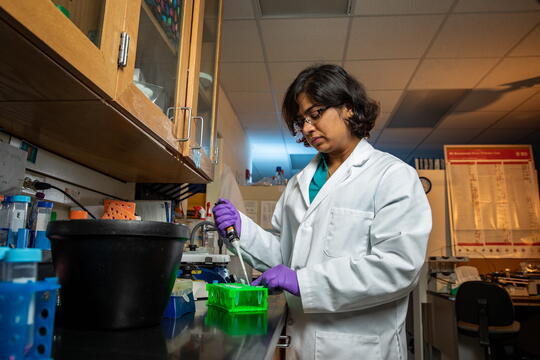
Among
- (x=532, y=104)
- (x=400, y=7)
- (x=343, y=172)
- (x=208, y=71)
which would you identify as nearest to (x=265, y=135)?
(x=400, y=7)

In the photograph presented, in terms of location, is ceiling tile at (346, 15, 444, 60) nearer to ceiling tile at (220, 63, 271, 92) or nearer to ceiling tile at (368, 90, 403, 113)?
ceiling tile at (368, 90, 403, 113)

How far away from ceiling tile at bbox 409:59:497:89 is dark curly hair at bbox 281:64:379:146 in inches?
72.6

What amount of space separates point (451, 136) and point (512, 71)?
1509 millimetres

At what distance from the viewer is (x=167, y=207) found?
164 cm

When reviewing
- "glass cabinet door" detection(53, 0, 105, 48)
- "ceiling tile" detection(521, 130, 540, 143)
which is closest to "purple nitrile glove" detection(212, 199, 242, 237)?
"glass cabinet door" detection(53, 0, 105, 48)

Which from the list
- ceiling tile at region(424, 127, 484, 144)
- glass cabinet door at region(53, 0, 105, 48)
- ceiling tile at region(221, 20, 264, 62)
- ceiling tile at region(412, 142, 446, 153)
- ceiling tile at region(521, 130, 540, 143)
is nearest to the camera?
glass cabinet door at region(53, 0, 105, 48)

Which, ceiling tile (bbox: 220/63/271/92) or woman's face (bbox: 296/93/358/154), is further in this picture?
ceiling tile (bbox: 220/63/271/92)

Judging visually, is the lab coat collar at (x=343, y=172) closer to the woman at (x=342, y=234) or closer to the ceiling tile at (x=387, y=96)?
the woman at (x=342, y=234)

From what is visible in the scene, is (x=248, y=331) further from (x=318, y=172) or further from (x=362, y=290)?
(x=318, y=172)

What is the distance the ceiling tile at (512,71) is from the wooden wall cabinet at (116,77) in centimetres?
Result: 233

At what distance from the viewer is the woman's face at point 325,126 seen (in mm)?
1194

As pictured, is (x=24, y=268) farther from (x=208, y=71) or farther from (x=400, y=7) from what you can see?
(x=400, y=7)

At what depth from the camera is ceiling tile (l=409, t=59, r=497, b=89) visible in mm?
2822

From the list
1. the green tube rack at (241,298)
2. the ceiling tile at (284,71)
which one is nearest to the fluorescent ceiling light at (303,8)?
the ceiling tile at (284,71)
